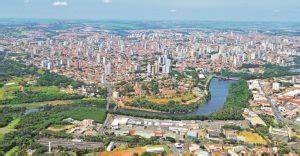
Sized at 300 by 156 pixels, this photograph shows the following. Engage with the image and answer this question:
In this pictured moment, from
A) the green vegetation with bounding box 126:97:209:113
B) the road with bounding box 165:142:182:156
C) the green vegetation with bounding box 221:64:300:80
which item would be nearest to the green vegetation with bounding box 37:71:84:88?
the green vegetation with bounding box 126:97:209:113

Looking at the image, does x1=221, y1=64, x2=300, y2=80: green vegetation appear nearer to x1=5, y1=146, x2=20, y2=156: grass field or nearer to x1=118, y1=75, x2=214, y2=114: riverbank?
x1=118, y1=75, x2=214, y2=114: riverbank

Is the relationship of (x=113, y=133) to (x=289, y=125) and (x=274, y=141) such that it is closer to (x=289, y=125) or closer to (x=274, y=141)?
(x=274, y=141)

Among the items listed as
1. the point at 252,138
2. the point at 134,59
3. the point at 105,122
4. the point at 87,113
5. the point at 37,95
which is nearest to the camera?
the point at 252,138

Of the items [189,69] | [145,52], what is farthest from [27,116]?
[145,52]

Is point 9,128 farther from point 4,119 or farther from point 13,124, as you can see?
point 4,119

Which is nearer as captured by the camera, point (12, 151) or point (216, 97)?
point (12, 151)

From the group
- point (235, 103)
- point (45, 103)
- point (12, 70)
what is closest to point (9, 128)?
point (45, 103)
